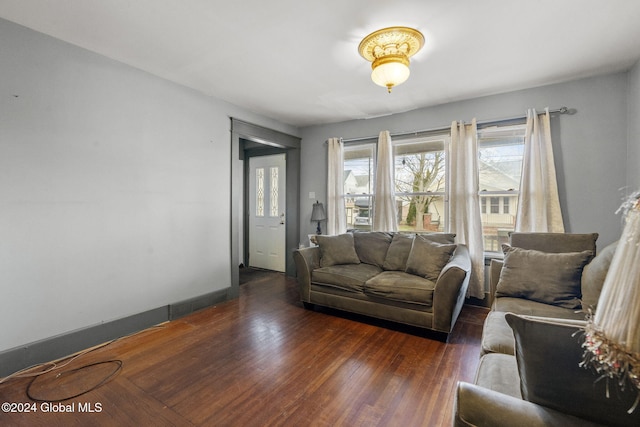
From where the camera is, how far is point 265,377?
202 centimetres

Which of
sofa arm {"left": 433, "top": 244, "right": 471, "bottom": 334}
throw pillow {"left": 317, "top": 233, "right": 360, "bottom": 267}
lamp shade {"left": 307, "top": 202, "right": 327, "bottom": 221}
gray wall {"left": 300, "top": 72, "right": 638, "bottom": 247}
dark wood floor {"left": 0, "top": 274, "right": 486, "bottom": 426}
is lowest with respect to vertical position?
dark wood floor {"left": 0, "top": 274, "right": 486, "bottom": 426}

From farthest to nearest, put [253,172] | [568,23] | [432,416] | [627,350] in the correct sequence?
[253,172] → [568,23] → [432,416] → [627,350]

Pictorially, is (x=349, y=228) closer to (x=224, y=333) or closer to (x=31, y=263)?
(x=224, y=333)

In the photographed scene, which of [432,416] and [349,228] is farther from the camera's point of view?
[349,228]

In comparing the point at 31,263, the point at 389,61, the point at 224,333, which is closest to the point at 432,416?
the point at 224,333

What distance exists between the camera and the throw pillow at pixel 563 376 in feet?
2.61

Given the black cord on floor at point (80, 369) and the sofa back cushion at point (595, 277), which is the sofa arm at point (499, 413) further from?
the black cord on floor at point (80, 369)

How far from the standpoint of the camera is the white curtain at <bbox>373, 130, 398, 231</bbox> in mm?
4035

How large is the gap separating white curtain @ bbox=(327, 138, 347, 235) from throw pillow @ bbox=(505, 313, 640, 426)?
141 inches

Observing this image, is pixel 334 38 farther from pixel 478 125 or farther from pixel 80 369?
pixel 80 369

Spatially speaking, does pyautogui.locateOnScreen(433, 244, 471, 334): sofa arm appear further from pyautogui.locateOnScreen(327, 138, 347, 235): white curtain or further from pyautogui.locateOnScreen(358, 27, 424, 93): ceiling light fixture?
pyautogui.locateOnScreen(327, 138, 347, 235): white curtain

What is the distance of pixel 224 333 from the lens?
2.72 meters

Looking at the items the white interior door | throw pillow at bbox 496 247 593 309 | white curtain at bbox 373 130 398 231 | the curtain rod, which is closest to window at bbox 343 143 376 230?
the curtain rod

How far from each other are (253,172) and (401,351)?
13.4 feet
